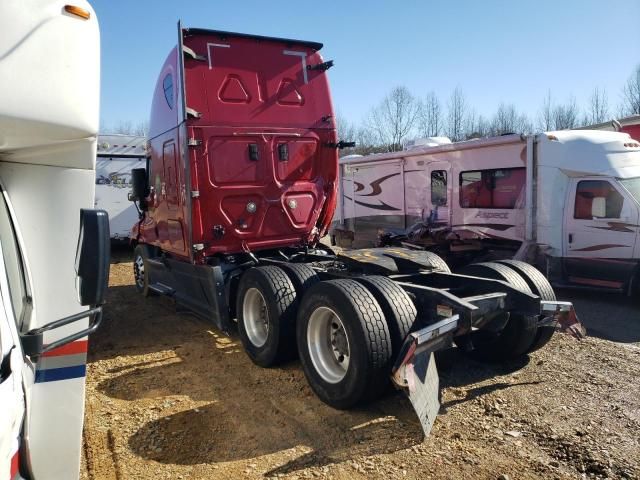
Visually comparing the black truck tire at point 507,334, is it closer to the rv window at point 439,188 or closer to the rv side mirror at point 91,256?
the rv side mirror at point 91,256

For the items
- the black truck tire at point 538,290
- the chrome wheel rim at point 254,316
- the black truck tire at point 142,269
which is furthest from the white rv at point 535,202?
the chrome wheel rim at point 254,316

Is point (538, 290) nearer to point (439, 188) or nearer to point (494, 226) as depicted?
point (494, 226)

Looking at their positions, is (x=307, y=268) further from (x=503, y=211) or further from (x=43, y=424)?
(x=503, y=211)

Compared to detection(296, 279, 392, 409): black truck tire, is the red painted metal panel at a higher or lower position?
higher

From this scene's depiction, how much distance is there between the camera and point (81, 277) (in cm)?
219

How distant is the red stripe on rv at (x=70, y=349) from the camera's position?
237 centimetres

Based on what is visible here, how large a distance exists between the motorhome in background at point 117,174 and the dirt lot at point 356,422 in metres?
9.23

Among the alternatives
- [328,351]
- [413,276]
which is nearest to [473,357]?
[413,276]

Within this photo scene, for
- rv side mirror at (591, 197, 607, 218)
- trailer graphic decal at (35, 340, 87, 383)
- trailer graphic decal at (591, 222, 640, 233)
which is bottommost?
trailer graphic decal at (35, 340, 87, 383)

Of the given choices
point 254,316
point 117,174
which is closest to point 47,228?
point 254,316

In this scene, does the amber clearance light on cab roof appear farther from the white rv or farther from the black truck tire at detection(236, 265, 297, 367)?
the white rv

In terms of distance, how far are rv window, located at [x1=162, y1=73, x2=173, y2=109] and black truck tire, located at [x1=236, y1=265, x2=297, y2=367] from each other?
267cm

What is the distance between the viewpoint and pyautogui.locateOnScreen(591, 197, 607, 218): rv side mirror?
8.70 metres

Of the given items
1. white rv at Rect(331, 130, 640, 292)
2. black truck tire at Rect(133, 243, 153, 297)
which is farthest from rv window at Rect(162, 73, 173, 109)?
white rv at Rect(331, 130, 640, 292)
